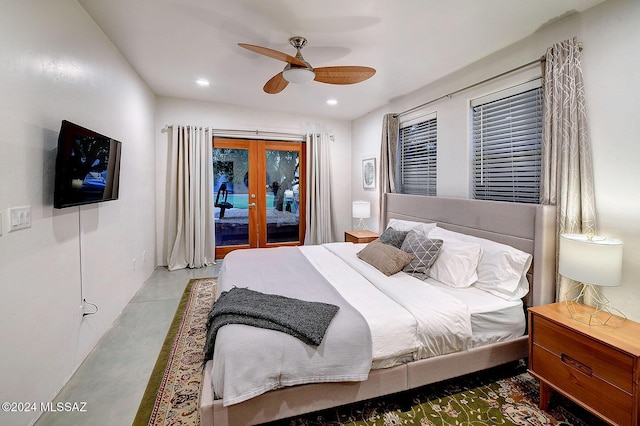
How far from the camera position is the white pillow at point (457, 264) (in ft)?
7.88

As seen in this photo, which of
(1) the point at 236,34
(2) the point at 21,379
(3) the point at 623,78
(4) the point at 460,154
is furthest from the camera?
(4) the point at 460,154

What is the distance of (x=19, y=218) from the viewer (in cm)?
158

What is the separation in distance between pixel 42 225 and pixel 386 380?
7.60 feet

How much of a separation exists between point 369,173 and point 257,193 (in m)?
2.06

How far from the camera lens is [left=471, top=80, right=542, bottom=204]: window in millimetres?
2564

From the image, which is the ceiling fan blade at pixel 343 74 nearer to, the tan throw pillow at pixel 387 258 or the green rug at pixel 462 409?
the tan throw pillow at pixel 387 258

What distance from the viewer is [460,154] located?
3244mm

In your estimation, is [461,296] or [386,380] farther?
[461,296]

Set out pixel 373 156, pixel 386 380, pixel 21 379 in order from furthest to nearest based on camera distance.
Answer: pixel 373 156
pixel 386 380
pixel 21 379

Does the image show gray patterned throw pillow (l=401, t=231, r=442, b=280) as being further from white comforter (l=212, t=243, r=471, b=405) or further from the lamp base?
the lamp base

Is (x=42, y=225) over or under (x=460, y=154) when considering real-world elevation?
under

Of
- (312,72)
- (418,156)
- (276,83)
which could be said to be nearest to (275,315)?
(312,72)

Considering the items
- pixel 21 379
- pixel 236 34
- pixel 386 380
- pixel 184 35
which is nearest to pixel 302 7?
pixel 236 34

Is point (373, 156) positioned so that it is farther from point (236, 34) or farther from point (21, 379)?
point (21, 379)
